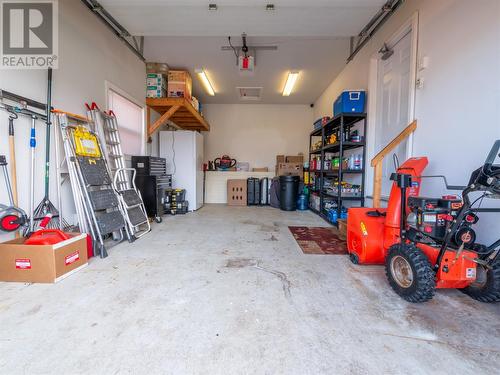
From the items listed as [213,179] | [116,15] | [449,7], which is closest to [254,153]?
[213,179]

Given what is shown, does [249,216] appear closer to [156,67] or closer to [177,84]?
[177,84]

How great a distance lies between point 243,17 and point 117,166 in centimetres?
264

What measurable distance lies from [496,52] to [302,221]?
3.00 metres

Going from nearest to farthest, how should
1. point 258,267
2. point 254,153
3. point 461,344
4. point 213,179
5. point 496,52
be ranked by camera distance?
point 461,344
point 496,52
point 258,267
point 213,179
point 254,153

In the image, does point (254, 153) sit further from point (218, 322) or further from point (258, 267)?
point (218, 322)

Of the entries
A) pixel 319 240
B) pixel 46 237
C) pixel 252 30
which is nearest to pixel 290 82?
pixel 252 30

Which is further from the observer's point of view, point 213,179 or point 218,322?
point 213,179

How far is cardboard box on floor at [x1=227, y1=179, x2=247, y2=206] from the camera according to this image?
19.7 feet

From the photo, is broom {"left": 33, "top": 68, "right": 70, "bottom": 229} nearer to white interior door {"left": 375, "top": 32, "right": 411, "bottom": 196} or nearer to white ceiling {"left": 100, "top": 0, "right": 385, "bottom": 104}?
white ceiling {"left": 100, "top": 0, "right": 385, "bottom": 104}

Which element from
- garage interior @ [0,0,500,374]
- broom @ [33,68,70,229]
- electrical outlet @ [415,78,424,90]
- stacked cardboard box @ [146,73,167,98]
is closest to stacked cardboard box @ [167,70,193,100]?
garage interior @ [0,0,500,374]

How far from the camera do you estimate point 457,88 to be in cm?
195

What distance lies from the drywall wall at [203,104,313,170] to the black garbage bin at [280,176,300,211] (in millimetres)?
1712

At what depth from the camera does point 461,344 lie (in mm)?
1126

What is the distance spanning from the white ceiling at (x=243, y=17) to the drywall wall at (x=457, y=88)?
69 centimetres
